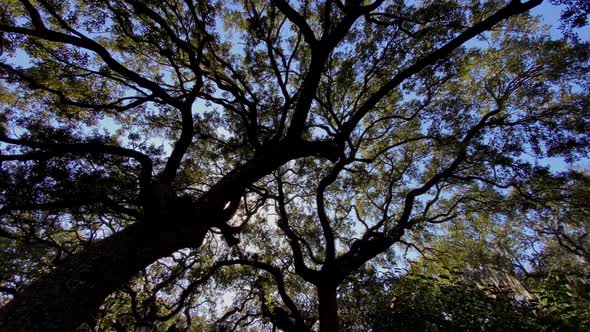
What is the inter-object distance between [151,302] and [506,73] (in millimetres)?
12009

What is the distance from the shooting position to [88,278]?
3344 mm

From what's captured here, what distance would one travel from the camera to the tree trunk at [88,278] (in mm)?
2867

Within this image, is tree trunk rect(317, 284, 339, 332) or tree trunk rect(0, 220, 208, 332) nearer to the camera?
tree trunk rect(0, 220, 208, 332)

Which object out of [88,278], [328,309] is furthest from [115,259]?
[328,309]

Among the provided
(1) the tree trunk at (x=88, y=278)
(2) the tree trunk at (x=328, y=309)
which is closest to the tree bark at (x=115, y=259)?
(1) the tree trunk at (x=88, y=278)

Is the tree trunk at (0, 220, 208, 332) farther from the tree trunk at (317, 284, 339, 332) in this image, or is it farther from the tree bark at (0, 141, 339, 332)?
the tree trunk at (317, 284, 339, 332)

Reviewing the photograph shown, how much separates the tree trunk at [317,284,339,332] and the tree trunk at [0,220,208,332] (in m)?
3.54

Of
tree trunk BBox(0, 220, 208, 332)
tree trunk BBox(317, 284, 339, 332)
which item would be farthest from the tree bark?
tree trunk BBox(317, 284, 339, 332)

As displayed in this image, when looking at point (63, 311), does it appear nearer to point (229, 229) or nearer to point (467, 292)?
point (229, 229)

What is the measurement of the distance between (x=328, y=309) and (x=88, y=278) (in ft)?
15.4

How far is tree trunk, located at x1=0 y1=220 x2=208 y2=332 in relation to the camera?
2.87 metres

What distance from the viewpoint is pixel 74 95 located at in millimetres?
7453

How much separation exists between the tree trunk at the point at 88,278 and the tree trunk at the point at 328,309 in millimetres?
3536

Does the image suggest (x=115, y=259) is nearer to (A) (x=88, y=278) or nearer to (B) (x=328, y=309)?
(A) (x=88, y=278)
